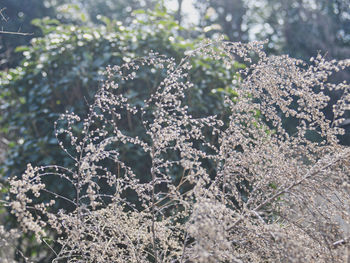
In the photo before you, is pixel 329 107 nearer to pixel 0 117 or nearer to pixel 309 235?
pixel 309 235

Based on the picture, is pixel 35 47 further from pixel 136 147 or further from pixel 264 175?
pixel 264 175

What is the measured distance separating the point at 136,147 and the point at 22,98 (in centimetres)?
122

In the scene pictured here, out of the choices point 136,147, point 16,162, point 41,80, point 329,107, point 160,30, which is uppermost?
point 160,30

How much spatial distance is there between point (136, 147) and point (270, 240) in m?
1.50

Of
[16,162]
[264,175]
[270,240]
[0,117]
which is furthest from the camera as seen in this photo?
[0,117]

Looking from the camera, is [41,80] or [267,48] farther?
[267,48]

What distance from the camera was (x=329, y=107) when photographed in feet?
8.18

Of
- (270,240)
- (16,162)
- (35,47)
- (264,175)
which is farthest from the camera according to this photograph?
(35,47)

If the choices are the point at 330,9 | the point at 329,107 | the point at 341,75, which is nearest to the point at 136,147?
the point at 329,107

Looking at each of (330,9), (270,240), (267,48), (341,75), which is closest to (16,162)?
(270,240)

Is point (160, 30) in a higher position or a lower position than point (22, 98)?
higher

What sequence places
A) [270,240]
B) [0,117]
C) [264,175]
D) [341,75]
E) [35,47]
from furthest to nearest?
[341,75] → [0,117] → [35,47] → [264,175] → [270,240]

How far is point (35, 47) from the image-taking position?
2953 millimetres

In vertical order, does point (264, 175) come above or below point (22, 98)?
above
